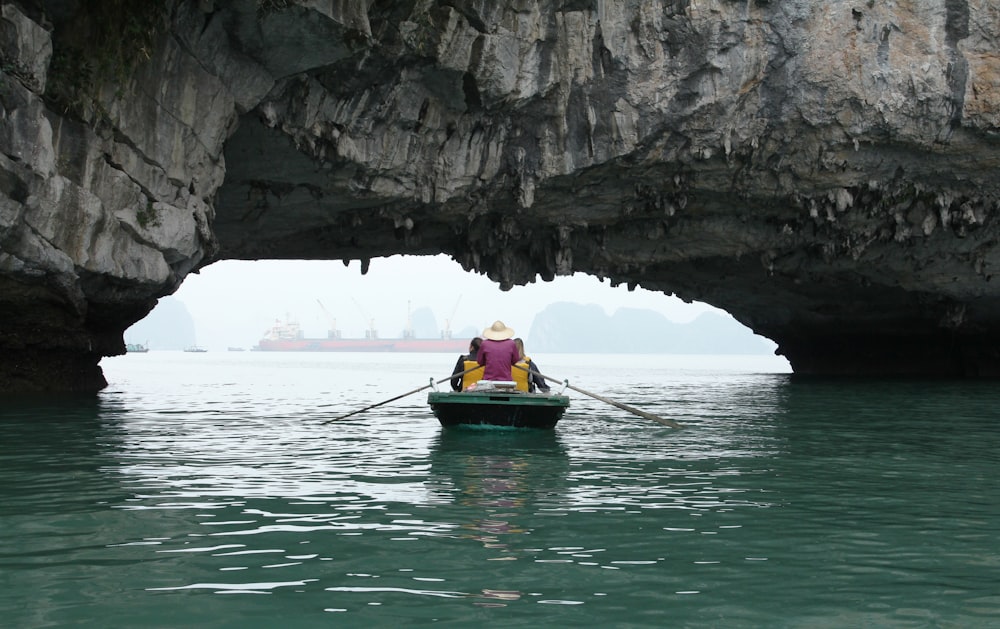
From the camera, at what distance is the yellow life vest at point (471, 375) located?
18.0 meters

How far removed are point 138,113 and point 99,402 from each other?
346 inches

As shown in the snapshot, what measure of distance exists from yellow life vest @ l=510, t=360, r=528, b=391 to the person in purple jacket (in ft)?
0.42

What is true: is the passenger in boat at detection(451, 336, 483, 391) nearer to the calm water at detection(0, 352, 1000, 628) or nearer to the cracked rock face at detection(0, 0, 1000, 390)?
the calm water at detection(0, 352, 1000, 628)

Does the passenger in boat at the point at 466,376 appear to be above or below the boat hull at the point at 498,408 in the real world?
above

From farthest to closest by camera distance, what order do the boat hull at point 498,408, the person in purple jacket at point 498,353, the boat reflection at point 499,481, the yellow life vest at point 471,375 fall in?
the yellow life vest at point 471,375
the person in purple jacket at point 498,353
the boat hull at point 498,408
the boat reflection at point 499,481

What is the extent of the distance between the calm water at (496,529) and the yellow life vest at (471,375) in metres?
1.69

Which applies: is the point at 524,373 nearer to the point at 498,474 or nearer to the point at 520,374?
the point at 520,374

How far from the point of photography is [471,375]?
713 inches

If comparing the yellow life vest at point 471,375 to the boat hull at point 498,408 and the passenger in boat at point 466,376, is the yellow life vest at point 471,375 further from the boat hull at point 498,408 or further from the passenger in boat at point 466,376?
the boat hull at point 498,408

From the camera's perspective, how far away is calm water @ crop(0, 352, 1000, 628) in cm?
582

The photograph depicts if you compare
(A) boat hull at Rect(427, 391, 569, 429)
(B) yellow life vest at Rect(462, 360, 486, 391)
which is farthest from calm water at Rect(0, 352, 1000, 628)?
(B) yellow life vest at Rect(462, 360, 486, 391)

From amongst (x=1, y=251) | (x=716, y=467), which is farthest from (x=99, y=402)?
(x=716, y=467)

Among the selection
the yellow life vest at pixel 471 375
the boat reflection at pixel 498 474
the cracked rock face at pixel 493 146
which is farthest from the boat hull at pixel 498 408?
the cracked rock face at pixel 493 146

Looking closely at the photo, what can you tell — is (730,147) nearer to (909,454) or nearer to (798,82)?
(798,82)
